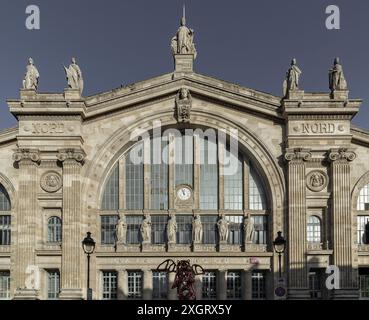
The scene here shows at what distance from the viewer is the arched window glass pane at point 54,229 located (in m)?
44.8

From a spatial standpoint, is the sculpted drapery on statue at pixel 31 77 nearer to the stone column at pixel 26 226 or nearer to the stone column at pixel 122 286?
the stone column at pixel 26 226

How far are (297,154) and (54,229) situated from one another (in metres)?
16.8

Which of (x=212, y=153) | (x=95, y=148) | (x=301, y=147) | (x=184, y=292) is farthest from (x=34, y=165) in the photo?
(x=301, y=147)

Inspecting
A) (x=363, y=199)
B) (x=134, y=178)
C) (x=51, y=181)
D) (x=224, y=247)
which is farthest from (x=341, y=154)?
(x=51, y=181)

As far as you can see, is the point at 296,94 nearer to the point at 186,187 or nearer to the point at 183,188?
the point at 186,187

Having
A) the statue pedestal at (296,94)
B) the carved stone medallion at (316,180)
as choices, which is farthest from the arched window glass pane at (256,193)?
the statue pedestal at (296,94)

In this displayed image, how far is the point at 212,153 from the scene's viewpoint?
46.9 meters

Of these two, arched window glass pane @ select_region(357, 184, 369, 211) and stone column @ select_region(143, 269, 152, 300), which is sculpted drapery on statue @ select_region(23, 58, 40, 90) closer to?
stone column @ select_region(143, 269, 152, 300)

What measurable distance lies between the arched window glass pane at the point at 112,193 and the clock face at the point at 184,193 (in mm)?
4257

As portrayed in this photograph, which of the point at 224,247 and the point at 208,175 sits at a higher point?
the point at 208,175

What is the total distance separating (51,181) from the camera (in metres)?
45.0

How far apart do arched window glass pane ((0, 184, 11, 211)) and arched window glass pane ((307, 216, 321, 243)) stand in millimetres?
20172

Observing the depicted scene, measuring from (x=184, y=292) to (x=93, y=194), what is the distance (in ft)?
41.6

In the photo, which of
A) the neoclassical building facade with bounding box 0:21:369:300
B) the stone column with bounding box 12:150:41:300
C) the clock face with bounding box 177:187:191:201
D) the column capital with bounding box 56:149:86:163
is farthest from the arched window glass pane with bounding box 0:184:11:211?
the clock face with bounding box 177:187:191:201
